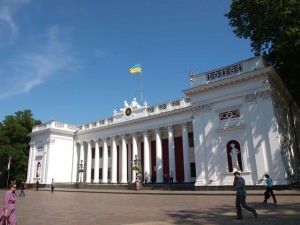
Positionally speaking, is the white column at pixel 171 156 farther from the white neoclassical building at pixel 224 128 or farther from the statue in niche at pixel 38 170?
the statue in niche at pixel 38 170

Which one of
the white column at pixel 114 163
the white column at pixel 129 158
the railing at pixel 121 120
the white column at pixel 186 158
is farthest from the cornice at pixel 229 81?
the white column at pixel 129 158

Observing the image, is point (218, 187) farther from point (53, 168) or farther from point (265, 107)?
point (53, 168)

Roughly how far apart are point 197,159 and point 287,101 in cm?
1226

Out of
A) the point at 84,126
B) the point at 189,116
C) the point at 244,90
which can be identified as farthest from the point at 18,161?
the point at 244,90

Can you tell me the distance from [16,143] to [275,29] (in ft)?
142

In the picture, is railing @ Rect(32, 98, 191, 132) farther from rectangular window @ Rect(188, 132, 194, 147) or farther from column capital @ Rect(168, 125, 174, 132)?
rectangular window @ Rect(188, 132, 194, 147)

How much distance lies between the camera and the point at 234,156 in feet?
77.2

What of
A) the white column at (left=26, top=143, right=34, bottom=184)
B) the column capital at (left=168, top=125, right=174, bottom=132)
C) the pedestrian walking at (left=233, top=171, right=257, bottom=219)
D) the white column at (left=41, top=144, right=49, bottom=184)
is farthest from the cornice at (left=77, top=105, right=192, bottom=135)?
the pedestrian walking at (left=233, top=171, right=257, bottom=219)

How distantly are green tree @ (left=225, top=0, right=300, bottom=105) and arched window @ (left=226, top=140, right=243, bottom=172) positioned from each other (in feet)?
23.6

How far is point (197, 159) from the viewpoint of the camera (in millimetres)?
25656

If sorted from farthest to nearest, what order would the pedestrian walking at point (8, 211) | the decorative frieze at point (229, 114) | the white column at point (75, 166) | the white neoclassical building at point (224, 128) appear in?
1. the white column at point (75, 166)
2. the decorative frieze at point (229, 114)
3. the white neoclassical building at point (224, 128)
4. the pedestrian walking at point (8, 211)

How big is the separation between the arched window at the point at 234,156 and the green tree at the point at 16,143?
35229mm

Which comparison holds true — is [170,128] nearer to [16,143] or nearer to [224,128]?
[224,128]

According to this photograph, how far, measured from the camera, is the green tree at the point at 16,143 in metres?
43.2
